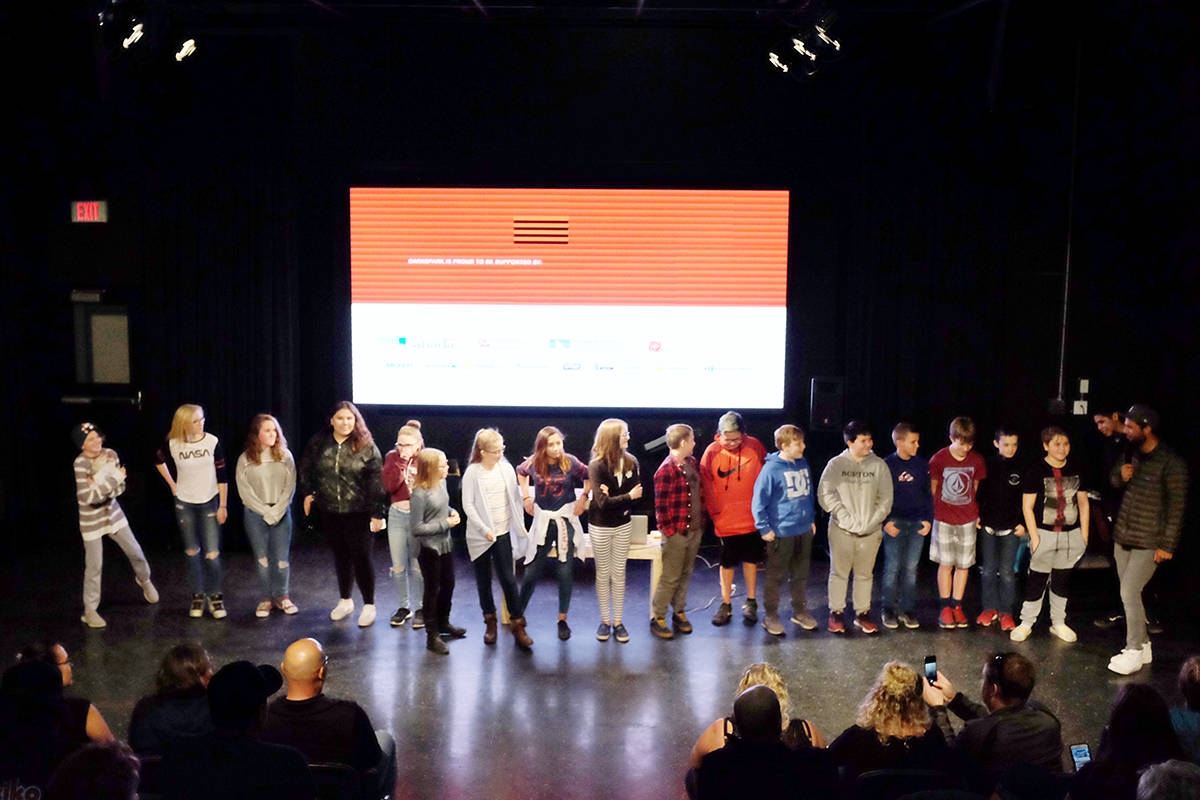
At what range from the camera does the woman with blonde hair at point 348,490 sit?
638 cm

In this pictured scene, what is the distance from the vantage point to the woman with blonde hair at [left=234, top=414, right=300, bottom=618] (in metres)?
6.47

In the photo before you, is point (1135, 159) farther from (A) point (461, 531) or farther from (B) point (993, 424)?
(A) point (461, 531)

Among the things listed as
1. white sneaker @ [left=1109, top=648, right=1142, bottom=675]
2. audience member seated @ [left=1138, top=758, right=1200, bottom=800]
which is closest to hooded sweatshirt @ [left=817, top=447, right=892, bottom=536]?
white sneaker @ [left=1109, top=648, right=1142, bottom=675]

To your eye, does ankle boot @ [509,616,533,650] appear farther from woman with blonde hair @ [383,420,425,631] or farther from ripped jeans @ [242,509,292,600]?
ripped jeans @ [242,509,292,600]

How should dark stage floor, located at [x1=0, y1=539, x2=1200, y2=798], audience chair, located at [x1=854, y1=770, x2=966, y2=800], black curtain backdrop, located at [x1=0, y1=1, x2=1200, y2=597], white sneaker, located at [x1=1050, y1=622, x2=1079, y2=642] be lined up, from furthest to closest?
black curtain backdrop, located at [x1=0, y1=1, x2=1200, y2=597] < white sneaker, located at [x1=1050, y1=622, x2=1079, y2=642] < dark stage floor, located at [x1=0, y1=539, x2=1200, y2=798] < audience chair, located at [x1=854, y1=770, x2=966, y2=800]

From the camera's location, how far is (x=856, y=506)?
6.46 metres

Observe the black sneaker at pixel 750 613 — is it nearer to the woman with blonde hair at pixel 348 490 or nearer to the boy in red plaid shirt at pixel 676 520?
the boy in red plaid shirt at pixel 676 520

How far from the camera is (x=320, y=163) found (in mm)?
8398

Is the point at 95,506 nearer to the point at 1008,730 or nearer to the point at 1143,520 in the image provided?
the point at 1008,730

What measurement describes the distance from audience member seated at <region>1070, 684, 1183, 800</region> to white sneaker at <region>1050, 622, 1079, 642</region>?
11.1 feet

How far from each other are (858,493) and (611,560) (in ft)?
5.39

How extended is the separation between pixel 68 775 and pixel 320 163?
21.5ft

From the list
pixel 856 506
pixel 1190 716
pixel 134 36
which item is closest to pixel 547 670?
pixel 856 506

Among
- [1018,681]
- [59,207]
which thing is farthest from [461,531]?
[1018,681]
